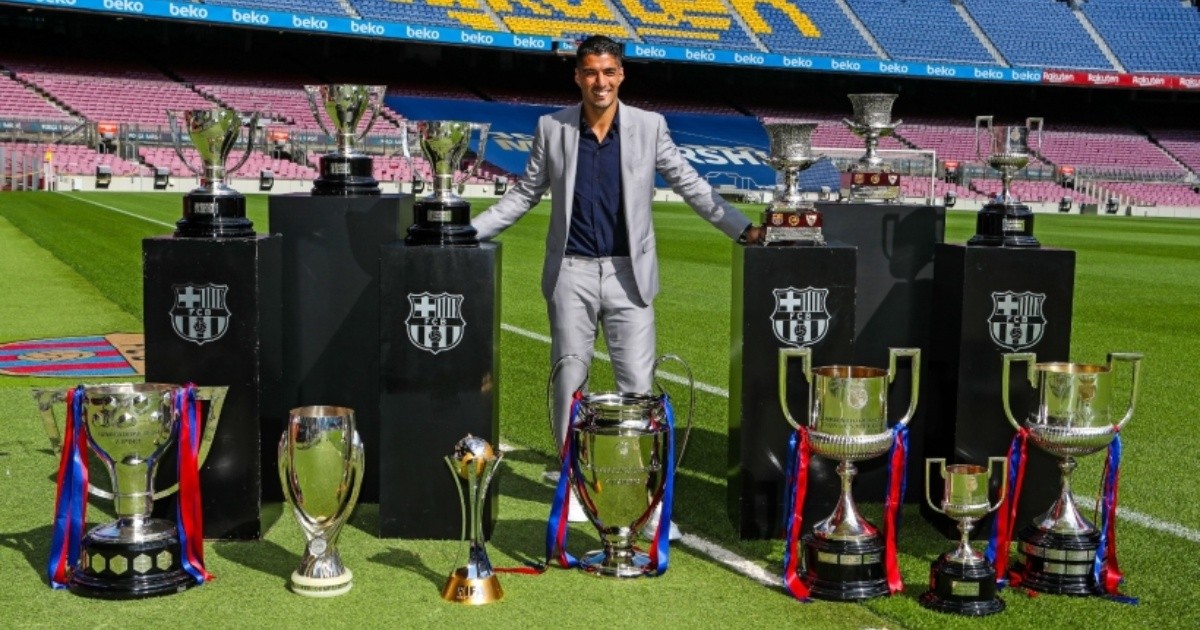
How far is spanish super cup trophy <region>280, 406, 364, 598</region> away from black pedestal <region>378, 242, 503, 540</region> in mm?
570

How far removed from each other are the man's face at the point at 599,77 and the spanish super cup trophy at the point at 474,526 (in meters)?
1.41

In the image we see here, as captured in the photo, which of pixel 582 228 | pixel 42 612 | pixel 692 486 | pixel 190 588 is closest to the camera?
pixel 42 612

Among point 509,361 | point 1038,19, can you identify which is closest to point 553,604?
point 509,361

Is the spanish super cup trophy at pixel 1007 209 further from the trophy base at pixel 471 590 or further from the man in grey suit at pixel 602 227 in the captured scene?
the trophy base at pixel 471 590

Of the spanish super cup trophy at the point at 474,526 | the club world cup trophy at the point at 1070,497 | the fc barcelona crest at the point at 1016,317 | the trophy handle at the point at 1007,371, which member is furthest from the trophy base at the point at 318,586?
the fc barcelona crest at the point at 1016,317

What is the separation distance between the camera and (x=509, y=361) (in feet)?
30.0

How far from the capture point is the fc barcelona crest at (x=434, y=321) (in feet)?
15.8

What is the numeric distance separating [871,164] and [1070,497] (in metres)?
1.68

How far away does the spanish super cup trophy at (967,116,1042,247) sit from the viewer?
500cm

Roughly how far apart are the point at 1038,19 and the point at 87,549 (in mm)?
50377

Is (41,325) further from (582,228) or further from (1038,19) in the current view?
(1038,19)

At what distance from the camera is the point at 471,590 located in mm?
4109

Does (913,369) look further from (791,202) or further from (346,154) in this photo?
(346,154)

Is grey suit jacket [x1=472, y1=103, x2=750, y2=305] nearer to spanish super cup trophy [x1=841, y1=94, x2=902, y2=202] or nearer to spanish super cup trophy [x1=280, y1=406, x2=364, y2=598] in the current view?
spanish super cup trophy [x1=841, y1=94, x2=902, y2=202]
